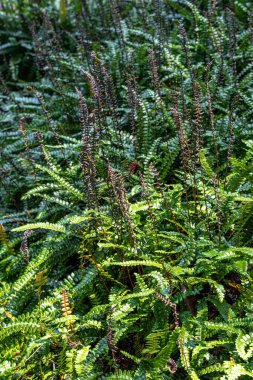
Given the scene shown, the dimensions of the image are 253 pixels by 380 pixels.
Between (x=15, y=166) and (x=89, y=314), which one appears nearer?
(x=89, y=314)

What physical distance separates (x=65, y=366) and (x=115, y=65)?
323 cm

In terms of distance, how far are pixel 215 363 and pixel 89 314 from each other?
2.64 ft

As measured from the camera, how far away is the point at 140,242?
322 cm

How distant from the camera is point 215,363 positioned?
2.69m

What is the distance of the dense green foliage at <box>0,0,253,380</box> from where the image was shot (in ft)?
9.15

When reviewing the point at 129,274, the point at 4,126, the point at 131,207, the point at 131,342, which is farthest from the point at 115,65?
the point at 131,342

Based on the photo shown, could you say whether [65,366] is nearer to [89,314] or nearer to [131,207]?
[89,314]

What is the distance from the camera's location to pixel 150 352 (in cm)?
271

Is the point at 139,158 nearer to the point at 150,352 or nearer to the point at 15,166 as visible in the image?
the point at 15,166

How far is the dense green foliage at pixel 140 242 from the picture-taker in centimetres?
279

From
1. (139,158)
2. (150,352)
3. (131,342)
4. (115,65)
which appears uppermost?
(115,65)

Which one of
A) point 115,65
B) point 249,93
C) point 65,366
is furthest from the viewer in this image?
point 115,65

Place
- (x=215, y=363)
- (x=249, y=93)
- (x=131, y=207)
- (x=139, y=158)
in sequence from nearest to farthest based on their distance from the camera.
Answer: (x=215, y=363)
(x=131, y=207)
(x=139, y=158)
(x=249, y=93)

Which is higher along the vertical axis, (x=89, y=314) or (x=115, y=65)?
(x=115, y=65)
